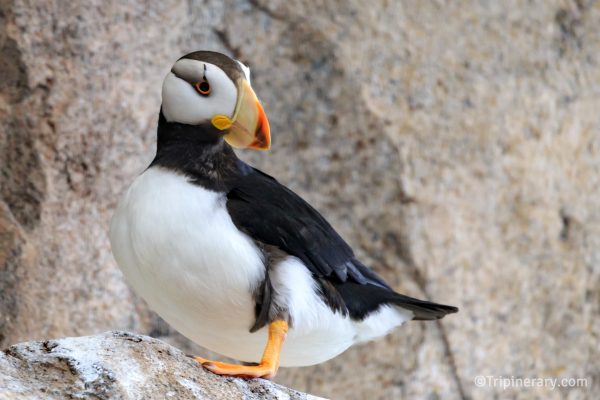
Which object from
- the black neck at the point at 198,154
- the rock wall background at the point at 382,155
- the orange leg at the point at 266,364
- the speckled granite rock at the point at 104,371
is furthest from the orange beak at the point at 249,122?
the rock wall background at the point at 382,155

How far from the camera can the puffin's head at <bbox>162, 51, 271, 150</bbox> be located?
2.76 meters

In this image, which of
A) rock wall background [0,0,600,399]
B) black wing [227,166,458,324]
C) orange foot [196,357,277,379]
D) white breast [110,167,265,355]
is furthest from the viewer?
rock wall background [0,0,600,399]

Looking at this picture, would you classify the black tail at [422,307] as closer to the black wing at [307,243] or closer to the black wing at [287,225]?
the black wing at [307,243]

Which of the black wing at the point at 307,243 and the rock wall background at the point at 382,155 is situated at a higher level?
the rock wall background at the point at 382,155

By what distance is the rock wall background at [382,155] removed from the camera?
12.5ft

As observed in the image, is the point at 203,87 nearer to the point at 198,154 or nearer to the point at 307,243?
the point at 198,154

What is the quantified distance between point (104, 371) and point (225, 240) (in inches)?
23.8

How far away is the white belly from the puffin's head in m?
0.17

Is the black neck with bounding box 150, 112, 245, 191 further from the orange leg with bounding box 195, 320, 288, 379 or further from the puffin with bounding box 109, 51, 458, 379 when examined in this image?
the orange leg with bounding box 195, 320, 288, 379

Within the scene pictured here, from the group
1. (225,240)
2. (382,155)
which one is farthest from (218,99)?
(382,155)

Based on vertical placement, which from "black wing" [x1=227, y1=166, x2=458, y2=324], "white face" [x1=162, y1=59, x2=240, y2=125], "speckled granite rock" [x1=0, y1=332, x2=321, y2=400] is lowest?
"speckled granite rock" [x1=0, y1=332, x2=321, y2=400]

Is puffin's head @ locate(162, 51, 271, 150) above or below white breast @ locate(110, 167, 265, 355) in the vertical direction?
above

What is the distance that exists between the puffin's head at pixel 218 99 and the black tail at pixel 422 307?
67 cm

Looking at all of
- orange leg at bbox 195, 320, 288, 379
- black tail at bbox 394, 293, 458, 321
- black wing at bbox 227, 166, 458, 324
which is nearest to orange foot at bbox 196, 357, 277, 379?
orange leg at bbox 195, 320, 288, 379
